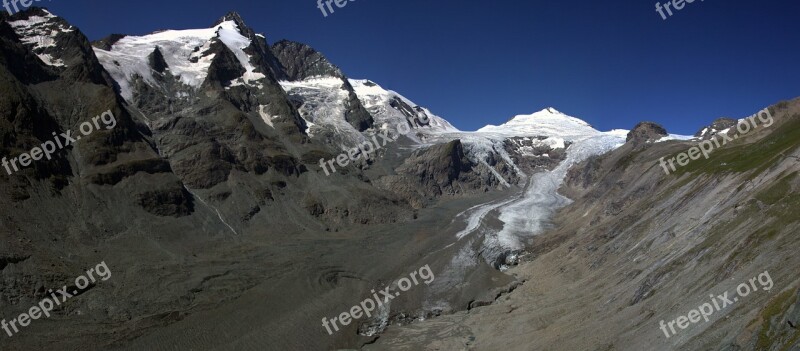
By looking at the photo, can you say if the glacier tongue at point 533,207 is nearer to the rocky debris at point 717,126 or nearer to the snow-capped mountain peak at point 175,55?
the rocky debris at point 717,126

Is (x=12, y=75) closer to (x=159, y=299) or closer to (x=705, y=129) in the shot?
(x=159, y=299)

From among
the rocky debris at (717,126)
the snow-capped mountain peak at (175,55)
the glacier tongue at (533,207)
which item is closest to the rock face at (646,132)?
the rocky debris at (717,126)

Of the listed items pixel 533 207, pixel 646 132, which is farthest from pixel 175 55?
pixel 646 132

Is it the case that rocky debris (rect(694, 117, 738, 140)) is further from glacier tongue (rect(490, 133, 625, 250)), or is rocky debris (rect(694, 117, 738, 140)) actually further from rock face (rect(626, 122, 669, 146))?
glacier tongue (rect(490, 133, 625, 250))

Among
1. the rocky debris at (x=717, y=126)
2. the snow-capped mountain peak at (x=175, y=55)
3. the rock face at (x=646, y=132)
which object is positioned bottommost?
the rocky debris at (x=717, y=126)

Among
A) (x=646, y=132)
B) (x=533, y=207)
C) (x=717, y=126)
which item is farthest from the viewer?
(x=646, y=132)

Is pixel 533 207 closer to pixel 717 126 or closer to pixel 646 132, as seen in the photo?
pixel 646 132

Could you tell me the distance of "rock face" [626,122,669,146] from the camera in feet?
518

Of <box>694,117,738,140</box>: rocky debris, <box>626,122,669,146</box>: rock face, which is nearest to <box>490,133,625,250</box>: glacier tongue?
<box>626,122,669,146</box>: rock face

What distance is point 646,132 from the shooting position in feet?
538

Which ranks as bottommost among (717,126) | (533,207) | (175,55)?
(717,126)

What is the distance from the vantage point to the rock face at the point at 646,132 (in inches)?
6211

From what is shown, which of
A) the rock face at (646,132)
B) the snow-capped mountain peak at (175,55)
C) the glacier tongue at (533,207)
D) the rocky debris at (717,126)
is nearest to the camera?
the glacier tongue at (533,207)

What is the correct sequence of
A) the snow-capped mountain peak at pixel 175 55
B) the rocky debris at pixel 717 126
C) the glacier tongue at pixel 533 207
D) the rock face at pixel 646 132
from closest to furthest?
the glacier tongue at pixel 533 207 → the snow-capped mountain peak at pixel 175 55 → the rocky debris at pixel 717 126 → the rock face at pixel 646 132
